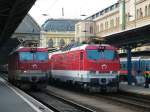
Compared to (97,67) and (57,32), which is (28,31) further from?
(57,32)

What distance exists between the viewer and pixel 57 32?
125312 mm

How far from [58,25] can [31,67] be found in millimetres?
99718

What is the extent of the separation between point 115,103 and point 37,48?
10.8m

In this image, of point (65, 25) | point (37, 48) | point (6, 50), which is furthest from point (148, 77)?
point (65, 25)

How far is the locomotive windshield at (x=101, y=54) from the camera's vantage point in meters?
29.5

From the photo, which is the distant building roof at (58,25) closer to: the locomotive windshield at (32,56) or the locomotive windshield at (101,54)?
the locomotive windshield at (32,56)

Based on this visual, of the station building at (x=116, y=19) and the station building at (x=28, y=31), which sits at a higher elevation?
the station building at (x=116, y=19)

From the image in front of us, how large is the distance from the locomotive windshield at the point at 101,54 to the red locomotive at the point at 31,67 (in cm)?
426

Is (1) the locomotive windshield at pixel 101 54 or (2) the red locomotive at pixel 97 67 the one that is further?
(1) the locomotive windshield at pixel 101 54

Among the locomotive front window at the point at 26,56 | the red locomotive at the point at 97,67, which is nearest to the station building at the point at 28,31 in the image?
the locomotive front window at the point at 26,56

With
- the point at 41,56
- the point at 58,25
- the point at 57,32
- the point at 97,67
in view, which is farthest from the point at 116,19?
the point at 97,67

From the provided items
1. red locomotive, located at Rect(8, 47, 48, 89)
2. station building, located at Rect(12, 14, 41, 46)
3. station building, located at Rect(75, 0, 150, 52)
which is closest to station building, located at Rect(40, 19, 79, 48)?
station building, located at Rect(75, 0, 150, 52)

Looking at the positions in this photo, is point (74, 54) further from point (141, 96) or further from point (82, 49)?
point (141, 96)

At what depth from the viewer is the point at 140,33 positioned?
34.0 meters
